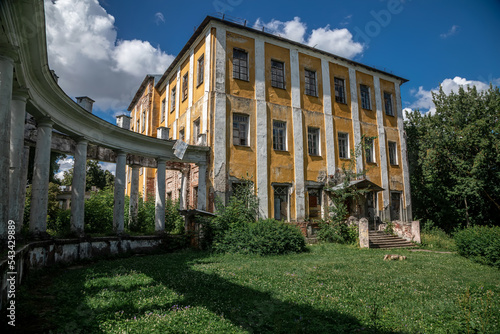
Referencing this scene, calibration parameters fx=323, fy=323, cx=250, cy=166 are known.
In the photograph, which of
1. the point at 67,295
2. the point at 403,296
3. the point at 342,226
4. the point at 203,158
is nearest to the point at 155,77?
the point at 203,158

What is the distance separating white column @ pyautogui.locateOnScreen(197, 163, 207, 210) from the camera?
608 inches

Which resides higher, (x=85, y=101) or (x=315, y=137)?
(x=85, y=101)

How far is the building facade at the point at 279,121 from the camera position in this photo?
53.3ft

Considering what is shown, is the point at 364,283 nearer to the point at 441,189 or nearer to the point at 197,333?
the point at 197,333

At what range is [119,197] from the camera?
13578 mm

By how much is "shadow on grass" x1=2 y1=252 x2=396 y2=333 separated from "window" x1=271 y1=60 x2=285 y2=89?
13.1 m

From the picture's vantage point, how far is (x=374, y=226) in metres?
18.7

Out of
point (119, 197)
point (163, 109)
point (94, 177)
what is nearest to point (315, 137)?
point (119, 197)

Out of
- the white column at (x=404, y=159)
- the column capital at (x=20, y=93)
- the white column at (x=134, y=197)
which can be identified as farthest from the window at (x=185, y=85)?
the white column at (x=404, y=159)

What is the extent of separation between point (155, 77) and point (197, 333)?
22.7 metres

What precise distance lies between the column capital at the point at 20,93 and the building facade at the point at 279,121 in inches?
335

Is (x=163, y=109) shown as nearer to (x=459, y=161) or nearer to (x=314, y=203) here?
(x=314, y=203)

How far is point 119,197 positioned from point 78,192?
214 cm

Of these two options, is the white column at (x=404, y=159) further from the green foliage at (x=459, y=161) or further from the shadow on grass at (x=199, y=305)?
the shadow on grass at (x=199, y=305)
